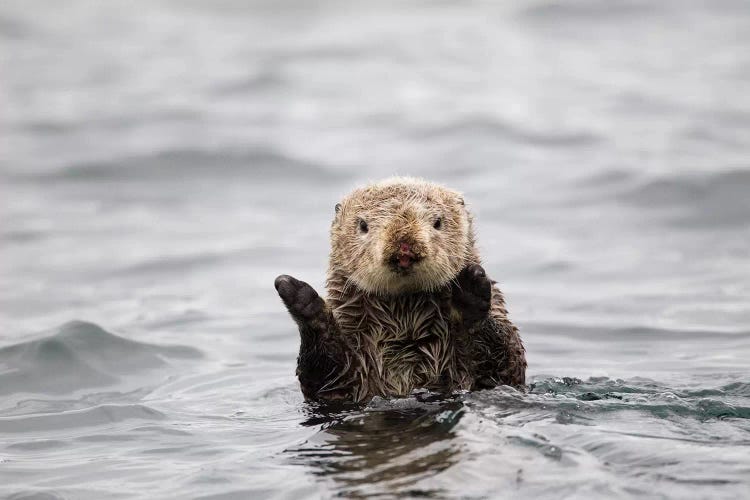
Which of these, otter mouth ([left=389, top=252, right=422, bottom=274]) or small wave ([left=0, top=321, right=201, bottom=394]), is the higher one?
otter mouth ([left=389, top=252, right=422, bottom=274])

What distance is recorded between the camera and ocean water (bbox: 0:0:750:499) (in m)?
5.10

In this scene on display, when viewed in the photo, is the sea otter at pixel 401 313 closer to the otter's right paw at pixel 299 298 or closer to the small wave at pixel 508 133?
the otter's right paw at pixel 299 298

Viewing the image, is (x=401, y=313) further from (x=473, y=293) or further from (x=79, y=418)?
(x=79, y=418)

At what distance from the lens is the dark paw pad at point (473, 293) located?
545 cm

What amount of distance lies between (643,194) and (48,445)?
8384 millimetres

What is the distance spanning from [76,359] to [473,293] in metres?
3.84

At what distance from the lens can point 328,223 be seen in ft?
41.5

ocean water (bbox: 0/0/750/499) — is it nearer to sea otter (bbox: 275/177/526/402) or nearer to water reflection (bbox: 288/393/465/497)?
water reflection (bbox: 288/393/465/497)

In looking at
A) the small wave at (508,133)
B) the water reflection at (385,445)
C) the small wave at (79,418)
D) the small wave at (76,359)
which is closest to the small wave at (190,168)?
the small wave at (508,133)

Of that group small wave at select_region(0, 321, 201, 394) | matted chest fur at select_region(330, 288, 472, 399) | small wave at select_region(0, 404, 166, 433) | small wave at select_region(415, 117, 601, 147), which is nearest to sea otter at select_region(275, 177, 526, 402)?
matted chest fur at select_region(330, 288, 472, 399)

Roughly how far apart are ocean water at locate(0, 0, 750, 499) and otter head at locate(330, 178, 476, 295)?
27.3 inches

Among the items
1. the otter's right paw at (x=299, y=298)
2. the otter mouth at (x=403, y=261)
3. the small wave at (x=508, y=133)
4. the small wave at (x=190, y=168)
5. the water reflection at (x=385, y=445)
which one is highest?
the small wave at (x=508, y=133)

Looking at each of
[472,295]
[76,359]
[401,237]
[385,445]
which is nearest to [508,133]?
[76,359]

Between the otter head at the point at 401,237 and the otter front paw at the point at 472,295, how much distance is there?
13 centimetres
